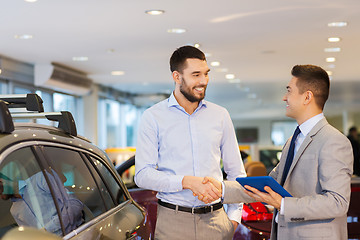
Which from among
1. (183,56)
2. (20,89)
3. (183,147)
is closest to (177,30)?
(20,89)

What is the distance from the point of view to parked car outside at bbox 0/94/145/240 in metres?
2.02

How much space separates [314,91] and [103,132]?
1473 cm

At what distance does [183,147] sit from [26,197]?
111cm

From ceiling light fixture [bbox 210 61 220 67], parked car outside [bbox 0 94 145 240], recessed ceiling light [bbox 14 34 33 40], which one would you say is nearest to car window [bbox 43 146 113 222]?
parked car outside [bbox 0 94 145 240]

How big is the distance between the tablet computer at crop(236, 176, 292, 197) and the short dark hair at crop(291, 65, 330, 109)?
470 mm

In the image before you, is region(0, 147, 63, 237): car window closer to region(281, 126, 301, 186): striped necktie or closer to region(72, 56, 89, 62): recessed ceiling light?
region(281, 126, 301, 186): striped necktie

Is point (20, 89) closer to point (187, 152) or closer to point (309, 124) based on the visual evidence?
point (187, 152)

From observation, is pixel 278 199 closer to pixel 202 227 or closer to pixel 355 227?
pixel 202 227

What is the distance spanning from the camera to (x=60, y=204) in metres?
2.21

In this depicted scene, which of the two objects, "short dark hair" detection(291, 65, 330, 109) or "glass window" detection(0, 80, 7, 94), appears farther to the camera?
"glass window" detection(0, 80, 7, 94)

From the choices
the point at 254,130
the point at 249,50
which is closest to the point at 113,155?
the point at 249,50

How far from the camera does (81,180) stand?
8.40 ft

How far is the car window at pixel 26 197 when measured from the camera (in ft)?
6.67

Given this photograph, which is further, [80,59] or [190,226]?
[80,59]
